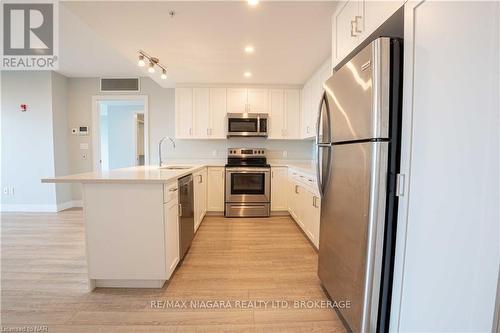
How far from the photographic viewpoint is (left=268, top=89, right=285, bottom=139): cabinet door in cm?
425

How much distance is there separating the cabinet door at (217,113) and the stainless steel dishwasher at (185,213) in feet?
5.62

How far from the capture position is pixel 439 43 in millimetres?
921

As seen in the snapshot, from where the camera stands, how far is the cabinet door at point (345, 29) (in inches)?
61.5

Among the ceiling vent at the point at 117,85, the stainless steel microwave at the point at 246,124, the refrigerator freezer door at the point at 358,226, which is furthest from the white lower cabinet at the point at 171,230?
the ceiling vent at the point at 117,85

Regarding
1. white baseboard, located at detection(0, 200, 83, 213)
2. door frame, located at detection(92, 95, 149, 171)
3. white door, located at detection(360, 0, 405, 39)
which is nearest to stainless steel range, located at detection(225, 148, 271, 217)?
door frame, located at detection(92, 95, 149, 171)

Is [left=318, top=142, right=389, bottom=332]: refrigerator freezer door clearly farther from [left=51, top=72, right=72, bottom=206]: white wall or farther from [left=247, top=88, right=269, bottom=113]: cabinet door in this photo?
[left=51, top=72, right=72, bottom=206]: white wall

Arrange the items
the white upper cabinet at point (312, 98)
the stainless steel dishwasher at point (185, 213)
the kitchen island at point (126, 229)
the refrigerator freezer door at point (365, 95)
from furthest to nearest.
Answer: the white upper cabinet at point (312, 98), the stainless steel dishwasher at point (185, 213), the kitchen island at point (126, 229), the refrigerator freezer door at point (365, 95)

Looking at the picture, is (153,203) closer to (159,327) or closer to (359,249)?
(159,327)

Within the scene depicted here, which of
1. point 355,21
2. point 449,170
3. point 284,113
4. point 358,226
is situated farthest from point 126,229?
point 284,113

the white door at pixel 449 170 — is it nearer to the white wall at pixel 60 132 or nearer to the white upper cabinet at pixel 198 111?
the white upper cabinet at pixel 198 111

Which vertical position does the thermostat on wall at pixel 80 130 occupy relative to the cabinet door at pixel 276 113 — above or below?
below

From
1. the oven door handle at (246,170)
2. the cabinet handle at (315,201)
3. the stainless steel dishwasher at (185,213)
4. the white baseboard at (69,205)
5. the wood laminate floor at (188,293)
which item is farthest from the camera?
the white baseboard at (69,205)

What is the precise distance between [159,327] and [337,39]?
2.44 m

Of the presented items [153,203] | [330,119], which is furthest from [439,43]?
[153,203]
